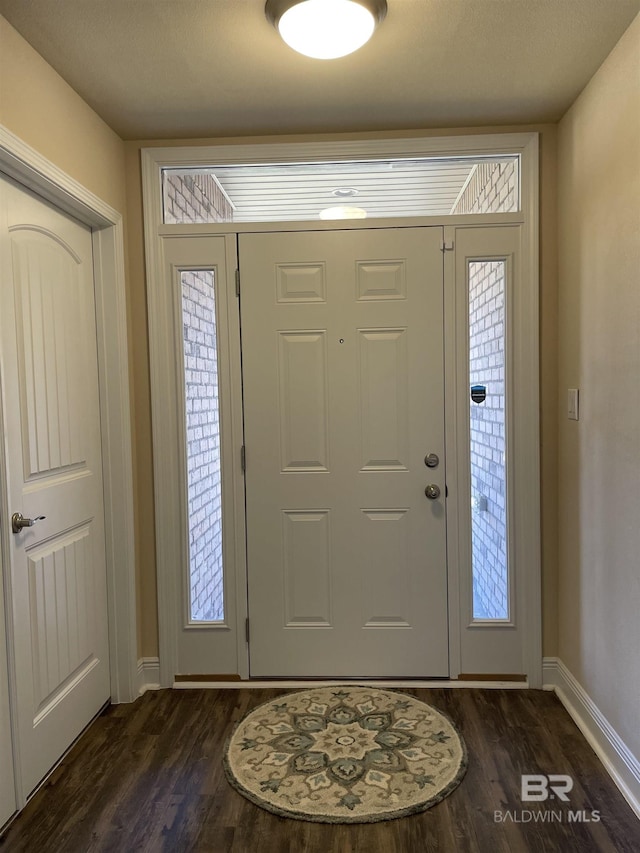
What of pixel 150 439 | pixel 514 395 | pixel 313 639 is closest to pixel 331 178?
pixel 514 395

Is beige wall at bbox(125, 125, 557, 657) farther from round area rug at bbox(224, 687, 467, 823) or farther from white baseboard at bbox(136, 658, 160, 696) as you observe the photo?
round area rug at bbox(224, 687, 467, 823)

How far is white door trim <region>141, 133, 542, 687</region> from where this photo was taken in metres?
2.37

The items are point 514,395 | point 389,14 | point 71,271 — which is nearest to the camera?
point 389,14

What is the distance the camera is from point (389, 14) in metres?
1.63

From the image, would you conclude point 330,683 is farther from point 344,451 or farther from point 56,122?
point 56,122

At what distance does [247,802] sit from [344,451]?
1.38 metres

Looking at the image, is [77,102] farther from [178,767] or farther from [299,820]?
[299,820]

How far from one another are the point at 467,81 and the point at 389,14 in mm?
514

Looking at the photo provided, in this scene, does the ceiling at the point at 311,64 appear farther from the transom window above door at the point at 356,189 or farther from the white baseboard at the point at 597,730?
the white baseboard at the point at 597,730

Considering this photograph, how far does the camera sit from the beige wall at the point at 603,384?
176cm

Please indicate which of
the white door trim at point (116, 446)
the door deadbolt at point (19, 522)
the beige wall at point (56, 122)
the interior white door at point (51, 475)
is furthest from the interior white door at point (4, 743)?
the beige wall at point (56, 122)

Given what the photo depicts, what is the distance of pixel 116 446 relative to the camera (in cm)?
235

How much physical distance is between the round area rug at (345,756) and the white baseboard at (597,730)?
0.51 metres

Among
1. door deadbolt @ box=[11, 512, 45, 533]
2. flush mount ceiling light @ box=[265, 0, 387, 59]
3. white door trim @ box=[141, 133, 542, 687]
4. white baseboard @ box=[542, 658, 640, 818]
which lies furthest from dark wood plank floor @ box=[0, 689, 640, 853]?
flush mount ceiling light @ box=[265, 0, 387, 59]
